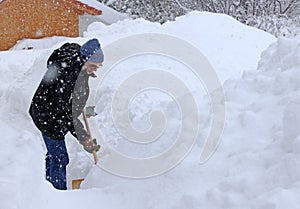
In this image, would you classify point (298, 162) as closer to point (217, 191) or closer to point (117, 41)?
point (217, 191)

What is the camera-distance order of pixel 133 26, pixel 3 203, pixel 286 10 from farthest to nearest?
pixel 286 10, pixel 133 26, pixel 3 203

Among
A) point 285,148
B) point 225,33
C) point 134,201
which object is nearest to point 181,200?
point 134,201

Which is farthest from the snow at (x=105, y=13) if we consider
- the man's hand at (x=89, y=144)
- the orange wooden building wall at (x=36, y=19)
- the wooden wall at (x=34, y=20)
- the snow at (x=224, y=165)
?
the man's hand at (x=89, y=144)

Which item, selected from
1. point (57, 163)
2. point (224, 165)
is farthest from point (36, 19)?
point (224, 165)

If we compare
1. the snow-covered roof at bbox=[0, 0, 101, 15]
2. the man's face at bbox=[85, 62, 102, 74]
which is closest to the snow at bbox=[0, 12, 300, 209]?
the man's face at bbox=[85, 62, 102, 74]

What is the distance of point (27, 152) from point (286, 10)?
39.8 ft

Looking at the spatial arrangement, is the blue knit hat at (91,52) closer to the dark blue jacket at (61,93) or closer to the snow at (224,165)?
the dark blue jacket at (61,93)

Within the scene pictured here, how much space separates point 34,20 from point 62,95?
1336 cm

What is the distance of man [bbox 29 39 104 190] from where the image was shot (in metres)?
3.91

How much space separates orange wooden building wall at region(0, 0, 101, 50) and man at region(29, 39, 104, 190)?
12222 mm

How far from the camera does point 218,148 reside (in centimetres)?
348

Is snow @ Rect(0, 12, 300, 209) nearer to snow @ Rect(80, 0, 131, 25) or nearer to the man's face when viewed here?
the man's face

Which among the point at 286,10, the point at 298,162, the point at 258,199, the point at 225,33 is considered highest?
the point at 298,162

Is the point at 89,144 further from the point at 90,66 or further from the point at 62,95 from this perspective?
the point at 90,66
